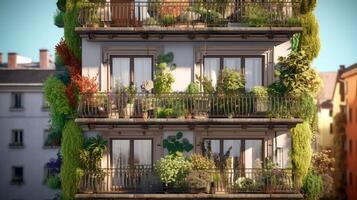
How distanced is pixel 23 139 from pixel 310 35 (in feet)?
101

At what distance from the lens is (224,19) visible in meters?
20.6

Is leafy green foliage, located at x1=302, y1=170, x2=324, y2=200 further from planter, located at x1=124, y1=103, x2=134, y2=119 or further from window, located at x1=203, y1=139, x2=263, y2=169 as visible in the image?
planter, located at x1=124, y1=103, x2=134, y2=119

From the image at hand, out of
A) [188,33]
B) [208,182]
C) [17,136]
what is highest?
[188,33]

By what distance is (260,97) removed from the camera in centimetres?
2022

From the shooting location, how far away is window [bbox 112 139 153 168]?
21.2 m

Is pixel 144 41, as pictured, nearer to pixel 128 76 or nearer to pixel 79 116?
pixel 128 76

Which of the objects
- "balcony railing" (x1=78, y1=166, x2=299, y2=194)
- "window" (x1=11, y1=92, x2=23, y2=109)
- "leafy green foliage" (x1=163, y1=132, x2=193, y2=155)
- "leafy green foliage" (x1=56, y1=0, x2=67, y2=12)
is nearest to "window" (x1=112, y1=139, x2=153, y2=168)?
"balcony railing" (x1=78, y1=166, x2=299, y2=194)

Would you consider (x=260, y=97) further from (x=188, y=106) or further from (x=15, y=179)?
(x=15, y=179)

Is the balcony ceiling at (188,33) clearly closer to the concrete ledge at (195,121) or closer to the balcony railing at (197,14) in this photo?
the balcony railing at (197,14)

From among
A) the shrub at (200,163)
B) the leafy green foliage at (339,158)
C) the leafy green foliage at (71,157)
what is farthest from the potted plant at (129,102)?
the leafy green foliage at (339,158)

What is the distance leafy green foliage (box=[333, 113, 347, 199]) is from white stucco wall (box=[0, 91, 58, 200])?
24867 millimetres

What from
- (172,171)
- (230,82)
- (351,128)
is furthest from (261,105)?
(351,128)

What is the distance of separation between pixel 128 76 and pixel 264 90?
5.39 m

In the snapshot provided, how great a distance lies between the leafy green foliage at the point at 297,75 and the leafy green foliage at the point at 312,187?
3436 millimetres
